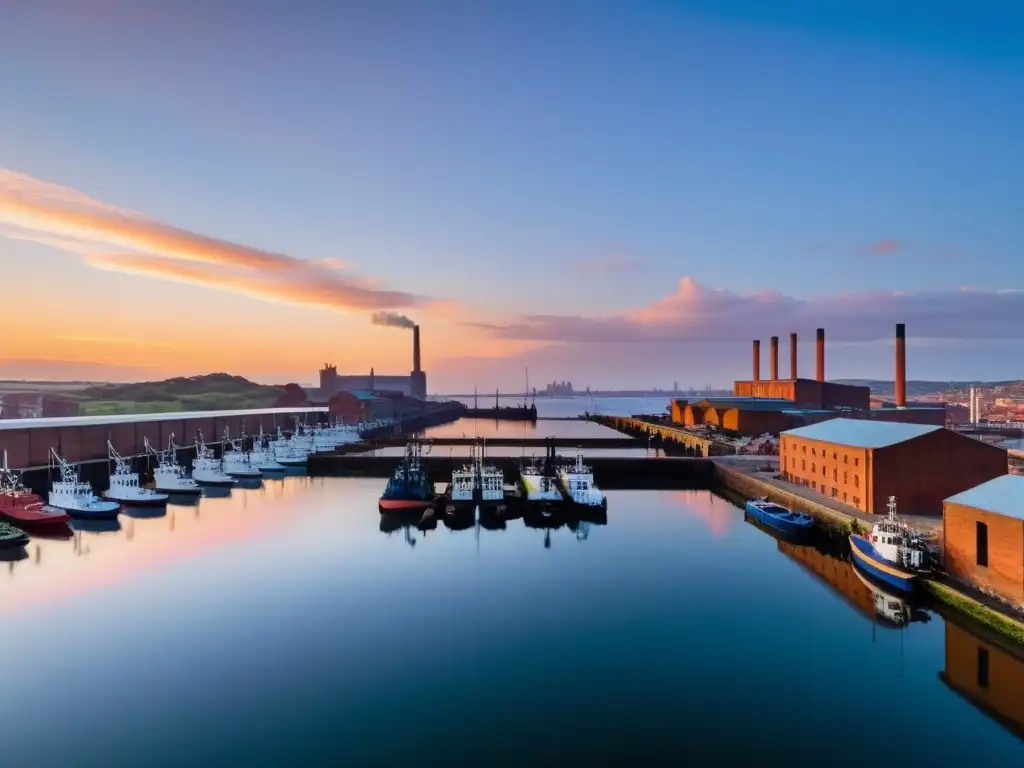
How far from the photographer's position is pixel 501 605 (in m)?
27.8

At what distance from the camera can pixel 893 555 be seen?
2736 centimetres

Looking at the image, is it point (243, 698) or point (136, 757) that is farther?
point (243, 698)

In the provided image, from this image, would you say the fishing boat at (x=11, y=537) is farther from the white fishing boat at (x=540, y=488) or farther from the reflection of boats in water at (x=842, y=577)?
the reflection of boats in water at (x=842, y=577)

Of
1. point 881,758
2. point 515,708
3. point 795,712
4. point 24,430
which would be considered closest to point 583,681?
point 515,708

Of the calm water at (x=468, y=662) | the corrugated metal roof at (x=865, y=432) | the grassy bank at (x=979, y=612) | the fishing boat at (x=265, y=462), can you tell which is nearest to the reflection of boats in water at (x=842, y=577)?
the calm water at (x=468, y=662)

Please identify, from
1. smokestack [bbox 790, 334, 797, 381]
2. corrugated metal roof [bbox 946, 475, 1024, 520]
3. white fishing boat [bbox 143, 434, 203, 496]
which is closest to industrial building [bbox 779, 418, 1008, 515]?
corrugated metal roof [bbox 946, 475, 1024, 520]

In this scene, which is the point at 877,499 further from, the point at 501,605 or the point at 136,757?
the point at 136,757

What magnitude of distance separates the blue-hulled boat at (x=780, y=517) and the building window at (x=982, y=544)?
15199 mm

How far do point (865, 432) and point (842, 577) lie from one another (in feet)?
46.2

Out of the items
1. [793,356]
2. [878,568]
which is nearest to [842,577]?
[878,568]

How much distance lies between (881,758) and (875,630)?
960cm

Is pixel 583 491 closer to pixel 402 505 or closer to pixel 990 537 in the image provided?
pixel 402 505

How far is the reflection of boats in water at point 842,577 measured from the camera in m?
26.3

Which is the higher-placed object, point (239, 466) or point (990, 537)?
point (990, 537)
